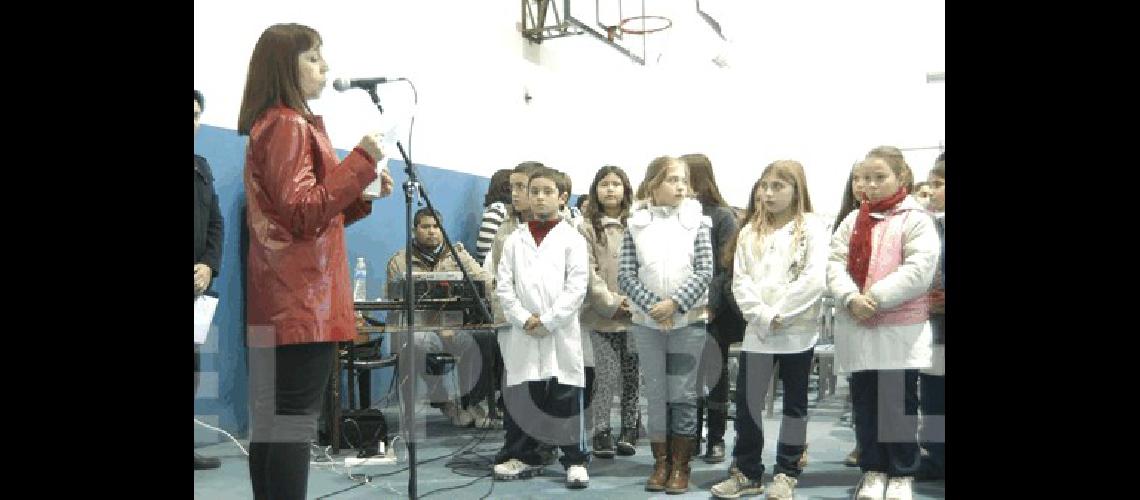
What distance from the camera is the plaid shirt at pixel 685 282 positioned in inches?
123

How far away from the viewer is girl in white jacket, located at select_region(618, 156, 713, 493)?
3113 mm


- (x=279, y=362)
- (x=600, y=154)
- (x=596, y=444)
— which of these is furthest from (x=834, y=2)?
(x=279, y=362)

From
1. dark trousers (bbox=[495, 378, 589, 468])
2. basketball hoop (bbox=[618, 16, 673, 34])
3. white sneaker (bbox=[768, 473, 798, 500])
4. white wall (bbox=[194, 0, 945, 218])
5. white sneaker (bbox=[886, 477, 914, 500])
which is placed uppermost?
basketball hoop (bbox=[618, 16, 673, 34])

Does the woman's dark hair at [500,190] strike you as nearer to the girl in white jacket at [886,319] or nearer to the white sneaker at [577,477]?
the white sneaker at [577,477]

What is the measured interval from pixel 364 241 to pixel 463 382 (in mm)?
1073

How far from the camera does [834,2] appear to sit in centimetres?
776

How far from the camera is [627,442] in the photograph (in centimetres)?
393

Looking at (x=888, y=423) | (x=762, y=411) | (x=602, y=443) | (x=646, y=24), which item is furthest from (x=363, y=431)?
(x=646, y=24)

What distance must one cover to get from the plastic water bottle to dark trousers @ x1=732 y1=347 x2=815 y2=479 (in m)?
2.59

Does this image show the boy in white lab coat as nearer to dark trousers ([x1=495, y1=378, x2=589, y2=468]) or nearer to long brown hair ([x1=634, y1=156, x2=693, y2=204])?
dark trousers ([x1=495, y1=378, x2=589, y2=468])

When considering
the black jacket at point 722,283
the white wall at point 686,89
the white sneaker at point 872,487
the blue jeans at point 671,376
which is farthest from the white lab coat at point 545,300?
the white wall at point 686,89

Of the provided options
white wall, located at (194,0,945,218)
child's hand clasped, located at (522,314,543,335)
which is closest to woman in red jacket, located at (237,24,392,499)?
child's hand clasped, located at (522,314,543,335)
